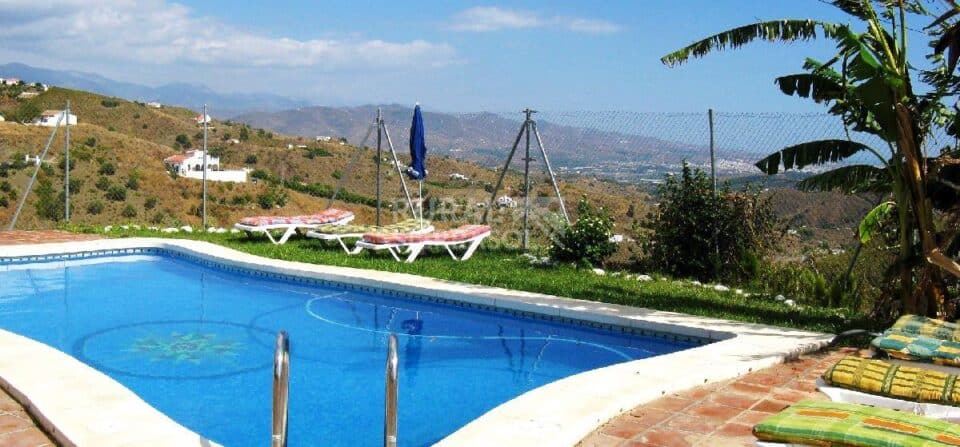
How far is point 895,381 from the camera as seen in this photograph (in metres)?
4.90

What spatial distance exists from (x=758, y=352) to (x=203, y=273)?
8.63 meters

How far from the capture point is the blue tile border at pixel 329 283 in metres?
8.26

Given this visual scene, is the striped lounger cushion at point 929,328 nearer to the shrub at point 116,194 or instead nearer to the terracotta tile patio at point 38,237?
the terracotta tile patio at point 38,237

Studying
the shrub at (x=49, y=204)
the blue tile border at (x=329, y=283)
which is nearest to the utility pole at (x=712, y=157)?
the blue tile border at (x=329, y=283)

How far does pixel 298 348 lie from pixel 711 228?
560 cm

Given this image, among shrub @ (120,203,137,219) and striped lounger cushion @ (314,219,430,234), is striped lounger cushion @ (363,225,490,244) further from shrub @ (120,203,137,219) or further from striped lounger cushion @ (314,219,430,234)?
shrub @ (120,203,137,219)

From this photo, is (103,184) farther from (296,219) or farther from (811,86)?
(811,86)

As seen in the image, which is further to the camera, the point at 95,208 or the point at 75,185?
the point at 75,185

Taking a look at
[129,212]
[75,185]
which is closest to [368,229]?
[129,212]

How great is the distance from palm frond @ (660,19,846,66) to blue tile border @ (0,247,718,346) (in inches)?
110

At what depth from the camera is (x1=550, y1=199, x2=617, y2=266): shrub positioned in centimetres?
1179

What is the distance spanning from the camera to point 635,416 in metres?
4.95

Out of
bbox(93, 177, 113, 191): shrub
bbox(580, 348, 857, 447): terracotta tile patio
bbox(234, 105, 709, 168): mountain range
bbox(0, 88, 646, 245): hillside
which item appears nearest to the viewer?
bbox(580, 348, 857, 447): terracotta tile patio

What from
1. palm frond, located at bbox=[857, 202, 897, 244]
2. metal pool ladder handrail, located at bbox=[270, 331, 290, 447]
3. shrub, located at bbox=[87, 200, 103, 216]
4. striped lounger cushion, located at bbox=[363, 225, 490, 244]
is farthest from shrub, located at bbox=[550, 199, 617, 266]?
shrub, located at bbox=[87, 200, 103, 216]
